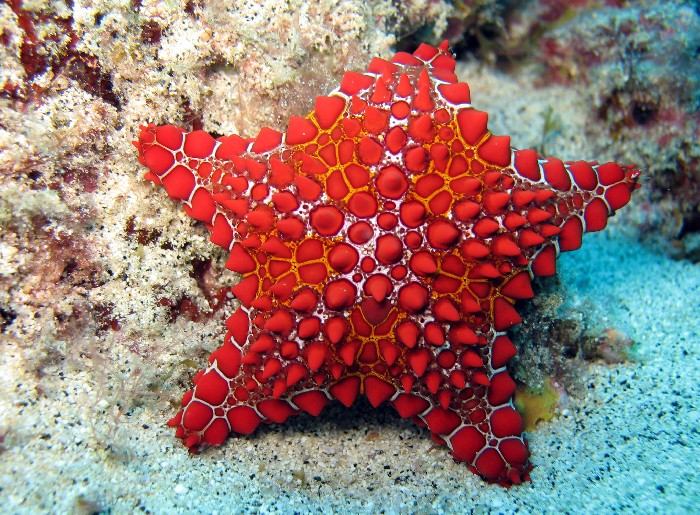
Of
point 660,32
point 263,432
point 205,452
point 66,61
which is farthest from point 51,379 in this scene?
point 660,32

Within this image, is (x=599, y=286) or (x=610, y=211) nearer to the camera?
(x=610, y=211)

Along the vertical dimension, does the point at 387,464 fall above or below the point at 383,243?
below

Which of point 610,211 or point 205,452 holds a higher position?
point 610,211

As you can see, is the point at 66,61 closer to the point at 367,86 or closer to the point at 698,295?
the point at 367,86

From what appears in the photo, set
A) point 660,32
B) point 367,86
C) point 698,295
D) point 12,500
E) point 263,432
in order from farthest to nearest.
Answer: point 660,32, point 698,295, point 263,432, point 367,86, point 12,500

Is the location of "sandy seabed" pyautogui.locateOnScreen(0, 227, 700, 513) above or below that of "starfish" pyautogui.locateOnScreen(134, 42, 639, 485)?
below

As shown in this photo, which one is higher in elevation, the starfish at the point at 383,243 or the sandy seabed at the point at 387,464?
the starfish at the point at 383,243

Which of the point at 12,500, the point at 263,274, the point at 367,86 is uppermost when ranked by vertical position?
the point at 367,86

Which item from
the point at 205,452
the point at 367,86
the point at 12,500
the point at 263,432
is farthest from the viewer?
the point at 263,432
